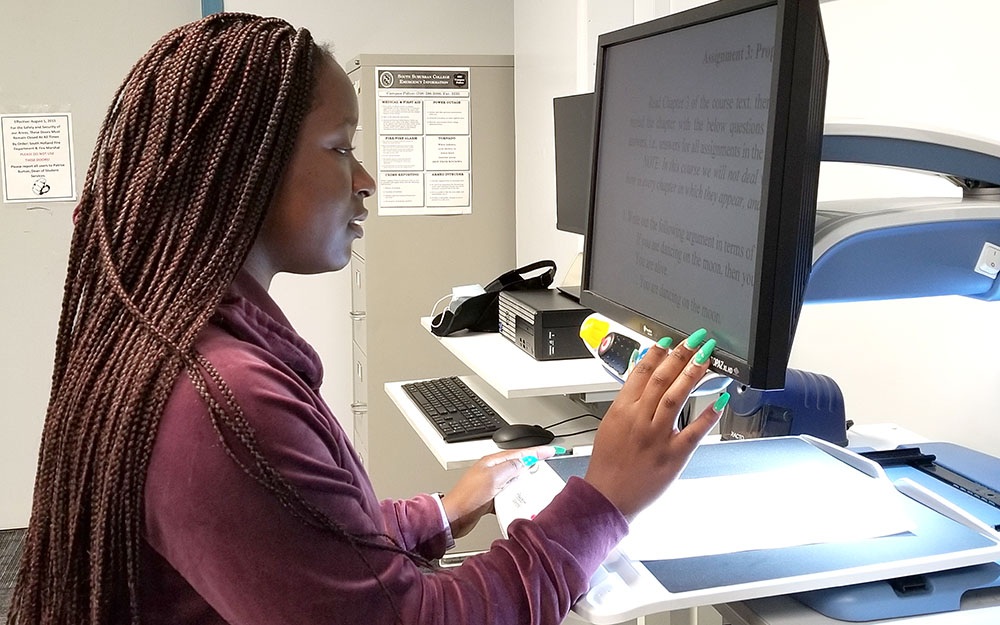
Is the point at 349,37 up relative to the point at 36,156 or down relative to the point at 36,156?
up

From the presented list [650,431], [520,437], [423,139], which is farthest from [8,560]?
[650,431]

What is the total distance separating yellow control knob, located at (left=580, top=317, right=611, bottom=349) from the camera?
1.20 meters

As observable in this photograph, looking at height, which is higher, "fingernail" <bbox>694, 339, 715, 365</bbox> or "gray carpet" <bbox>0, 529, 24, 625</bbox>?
"fingernail" <bbox>694, 339, 715, 365</bbox>

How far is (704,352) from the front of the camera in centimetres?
88

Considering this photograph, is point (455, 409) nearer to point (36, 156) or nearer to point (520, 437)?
point (520, 437)

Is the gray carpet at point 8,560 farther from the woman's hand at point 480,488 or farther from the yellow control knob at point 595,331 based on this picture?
the yellow control knob at point 595,331

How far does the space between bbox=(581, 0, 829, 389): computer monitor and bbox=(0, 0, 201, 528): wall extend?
8.78ft

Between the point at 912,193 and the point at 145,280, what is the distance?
1295 mm

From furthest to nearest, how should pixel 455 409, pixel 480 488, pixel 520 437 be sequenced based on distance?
pixel 455 409 < pixel 520 437 < pixel 480 488

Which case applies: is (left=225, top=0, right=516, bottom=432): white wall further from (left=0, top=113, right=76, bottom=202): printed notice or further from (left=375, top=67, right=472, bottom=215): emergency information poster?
(left=0, top=113, right=76, bottom=202): printed notice

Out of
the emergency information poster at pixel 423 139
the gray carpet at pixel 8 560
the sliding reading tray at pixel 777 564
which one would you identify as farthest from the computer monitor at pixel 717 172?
the gray carpet at pixel 8 560

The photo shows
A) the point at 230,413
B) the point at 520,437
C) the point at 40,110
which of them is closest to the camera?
the point at 230,413

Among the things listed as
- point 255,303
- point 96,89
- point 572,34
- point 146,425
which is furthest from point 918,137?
point 96,89

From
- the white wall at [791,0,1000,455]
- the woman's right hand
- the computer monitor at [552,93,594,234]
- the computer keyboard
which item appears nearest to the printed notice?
the computer keyboard
